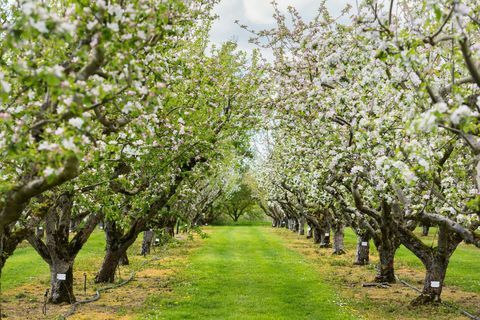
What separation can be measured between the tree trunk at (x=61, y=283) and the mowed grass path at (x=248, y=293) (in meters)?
3.28

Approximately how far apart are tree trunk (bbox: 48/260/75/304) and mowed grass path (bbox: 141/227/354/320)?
328cm

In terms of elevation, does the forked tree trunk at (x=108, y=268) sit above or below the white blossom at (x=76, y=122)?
below

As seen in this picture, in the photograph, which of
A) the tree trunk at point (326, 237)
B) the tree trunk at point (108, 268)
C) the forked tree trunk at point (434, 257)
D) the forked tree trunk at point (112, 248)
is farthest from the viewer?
the tree trunk at point (326, 237)

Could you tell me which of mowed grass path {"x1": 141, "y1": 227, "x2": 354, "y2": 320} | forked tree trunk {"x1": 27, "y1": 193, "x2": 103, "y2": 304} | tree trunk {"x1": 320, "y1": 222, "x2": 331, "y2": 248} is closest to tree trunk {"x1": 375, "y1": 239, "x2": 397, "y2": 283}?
mowed grass path {"x1": 141, "y1": 227, "x2": 354, "y2": 320}

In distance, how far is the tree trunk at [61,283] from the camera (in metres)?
19.5

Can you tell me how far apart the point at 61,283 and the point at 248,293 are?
7.85m

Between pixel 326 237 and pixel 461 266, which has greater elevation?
pixel 326 237

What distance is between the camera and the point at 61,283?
19797mm

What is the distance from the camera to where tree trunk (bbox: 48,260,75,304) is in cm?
1953

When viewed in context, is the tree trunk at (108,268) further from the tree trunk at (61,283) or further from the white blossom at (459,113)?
the white blossom at (459,113)

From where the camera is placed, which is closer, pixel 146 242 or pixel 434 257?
pixel 434 257

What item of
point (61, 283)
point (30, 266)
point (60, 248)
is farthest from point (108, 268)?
point (30, 266)

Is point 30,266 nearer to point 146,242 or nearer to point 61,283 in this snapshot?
point 146,242

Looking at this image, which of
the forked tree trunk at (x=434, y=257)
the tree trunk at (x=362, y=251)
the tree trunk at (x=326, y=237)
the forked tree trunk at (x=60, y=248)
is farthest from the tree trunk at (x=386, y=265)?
the tree trunk at (x=326, y=237)
